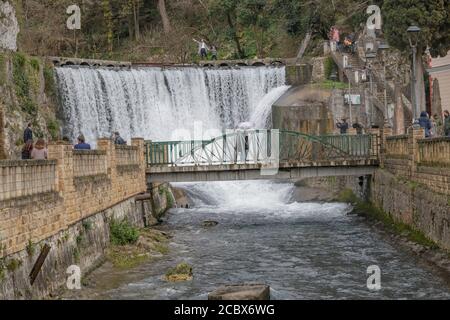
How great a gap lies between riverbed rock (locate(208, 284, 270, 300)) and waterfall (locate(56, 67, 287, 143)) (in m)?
30.1

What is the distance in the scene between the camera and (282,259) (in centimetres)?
2552

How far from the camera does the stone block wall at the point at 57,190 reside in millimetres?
16750

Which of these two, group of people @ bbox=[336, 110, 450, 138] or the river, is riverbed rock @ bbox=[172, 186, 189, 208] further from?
group of people @ bbox=[336, 110, 450, 138]

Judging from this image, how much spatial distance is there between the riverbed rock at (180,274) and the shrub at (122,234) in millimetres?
4315

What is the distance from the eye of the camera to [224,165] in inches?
1339

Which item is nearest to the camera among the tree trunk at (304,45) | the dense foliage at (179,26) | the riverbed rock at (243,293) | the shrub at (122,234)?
the riverbed rock at (243,293)

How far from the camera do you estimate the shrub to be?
26766 mm

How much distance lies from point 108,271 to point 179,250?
468cm

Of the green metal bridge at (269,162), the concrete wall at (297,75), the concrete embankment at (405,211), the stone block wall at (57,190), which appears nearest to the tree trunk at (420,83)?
the concrete embankment at (405,211)

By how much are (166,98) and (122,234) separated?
24434mm

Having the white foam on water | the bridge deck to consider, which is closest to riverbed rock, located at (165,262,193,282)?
the bridge deck

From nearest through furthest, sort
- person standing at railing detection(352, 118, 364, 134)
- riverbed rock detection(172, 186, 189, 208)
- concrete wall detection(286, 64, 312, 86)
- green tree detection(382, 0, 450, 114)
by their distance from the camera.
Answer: green tree detection(382, 0, 450, 114)
riverbed rock detection(172, 186, 189, 208)
person standing at railing detection(352, 118, 364, 134)
concrete wall detection(286, 64, 312, 86)

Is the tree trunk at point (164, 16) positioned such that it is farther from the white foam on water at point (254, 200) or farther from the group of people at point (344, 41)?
the white foam on water at point (254, 200)
